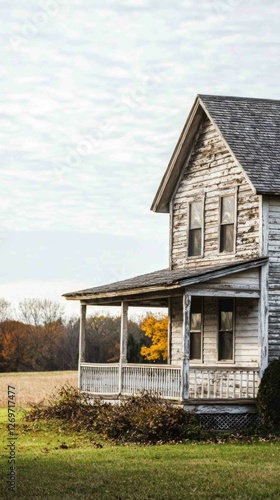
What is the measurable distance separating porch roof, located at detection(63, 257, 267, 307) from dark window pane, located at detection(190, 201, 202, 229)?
134 cm

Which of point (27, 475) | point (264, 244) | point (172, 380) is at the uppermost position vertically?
point (264, 244)

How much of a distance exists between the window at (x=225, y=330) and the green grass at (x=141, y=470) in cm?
477

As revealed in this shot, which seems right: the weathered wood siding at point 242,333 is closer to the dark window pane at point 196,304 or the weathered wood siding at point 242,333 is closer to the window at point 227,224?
the dark window pane at point 196,304

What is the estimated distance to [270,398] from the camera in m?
23.9

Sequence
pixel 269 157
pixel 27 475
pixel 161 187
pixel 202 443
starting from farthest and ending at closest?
pixel 161 187 → pixel 269 157 → pixel 202 443 → pixel 27 475

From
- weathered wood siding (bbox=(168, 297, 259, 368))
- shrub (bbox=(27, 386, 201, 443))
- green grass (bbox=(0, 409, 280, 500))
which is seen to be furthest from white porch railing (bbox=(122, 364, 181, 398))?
green grass (bbox=(0, 409, 280, 500))

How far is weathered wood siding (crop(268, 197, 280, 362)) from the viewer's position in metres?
25.2

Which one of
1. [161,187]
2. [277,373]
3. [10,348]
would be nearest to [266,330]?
[277,373]

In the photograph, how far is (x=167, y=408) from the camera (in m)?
23.5

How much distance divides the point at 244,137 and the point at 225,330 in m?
5.45

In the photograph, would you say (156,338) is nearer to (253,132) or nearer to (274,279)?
(253,132)

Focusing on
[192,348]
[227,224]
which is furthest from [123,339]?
[227,224]

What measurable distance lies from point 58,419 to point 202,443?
6785 mm

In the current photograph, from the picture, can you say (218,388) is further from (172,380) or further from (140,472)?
(140,472)
